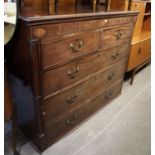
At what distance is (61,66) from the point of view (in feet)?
3.96

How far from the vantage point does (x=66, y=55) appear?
47.2 inches

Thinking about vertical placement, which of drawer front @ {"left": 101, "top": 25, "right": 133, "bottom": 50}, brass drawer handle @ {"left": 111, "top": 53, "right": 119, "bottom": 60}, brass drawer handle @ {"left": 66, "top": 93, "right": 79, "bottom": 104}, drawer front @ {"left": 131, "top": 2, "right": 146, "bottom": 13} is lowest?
brass drawer handle @ {"left": 66, "top": 93, "right": 79, "bottom": 104}

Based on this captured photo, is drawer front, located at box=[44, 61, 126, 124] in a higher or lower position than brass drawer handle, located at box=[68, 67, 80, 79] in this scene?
lower

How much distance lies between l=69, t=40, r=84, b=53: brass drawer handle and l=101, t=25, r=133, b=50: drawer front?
0.28 meters

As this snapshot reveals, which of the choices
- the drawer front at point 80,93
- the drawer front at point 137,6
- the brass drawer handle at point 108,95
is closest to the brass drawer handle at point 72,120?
the drawer front at point 80,93

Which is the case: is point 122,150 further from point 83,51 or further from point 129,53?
point 129,53

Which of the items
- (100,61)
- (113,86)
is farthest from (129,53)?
(100,61)

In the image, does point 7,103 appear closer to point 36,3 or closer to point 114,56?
point 36,3

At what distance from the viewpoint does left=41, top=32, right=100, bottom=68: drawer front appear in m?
1.07

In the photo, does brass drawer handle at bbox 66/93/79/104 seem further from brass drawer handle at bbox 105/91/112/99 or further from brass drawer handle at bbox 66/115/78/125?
brass drawer handle at bbox 105/91/112/99

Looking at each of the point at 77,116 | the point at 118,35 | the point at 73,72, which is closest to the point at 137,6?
the point at 118,35

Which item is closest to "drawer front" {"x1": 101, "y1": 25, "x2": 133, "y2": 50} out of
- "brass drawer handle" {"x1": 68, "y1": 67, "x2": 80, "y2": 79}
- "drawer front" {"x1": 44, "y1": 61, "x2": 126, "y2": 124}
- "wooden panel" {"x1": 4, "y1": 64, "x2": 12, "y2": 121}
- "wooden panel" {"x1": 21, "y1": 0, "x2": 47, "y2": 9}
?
"drawer front" {"x1": 44, "y1": 61, "x2": 126, "y2": 124}

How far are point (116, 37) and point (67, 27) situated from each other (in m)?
0.68

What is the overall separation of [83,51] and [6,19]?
576 millimetres
